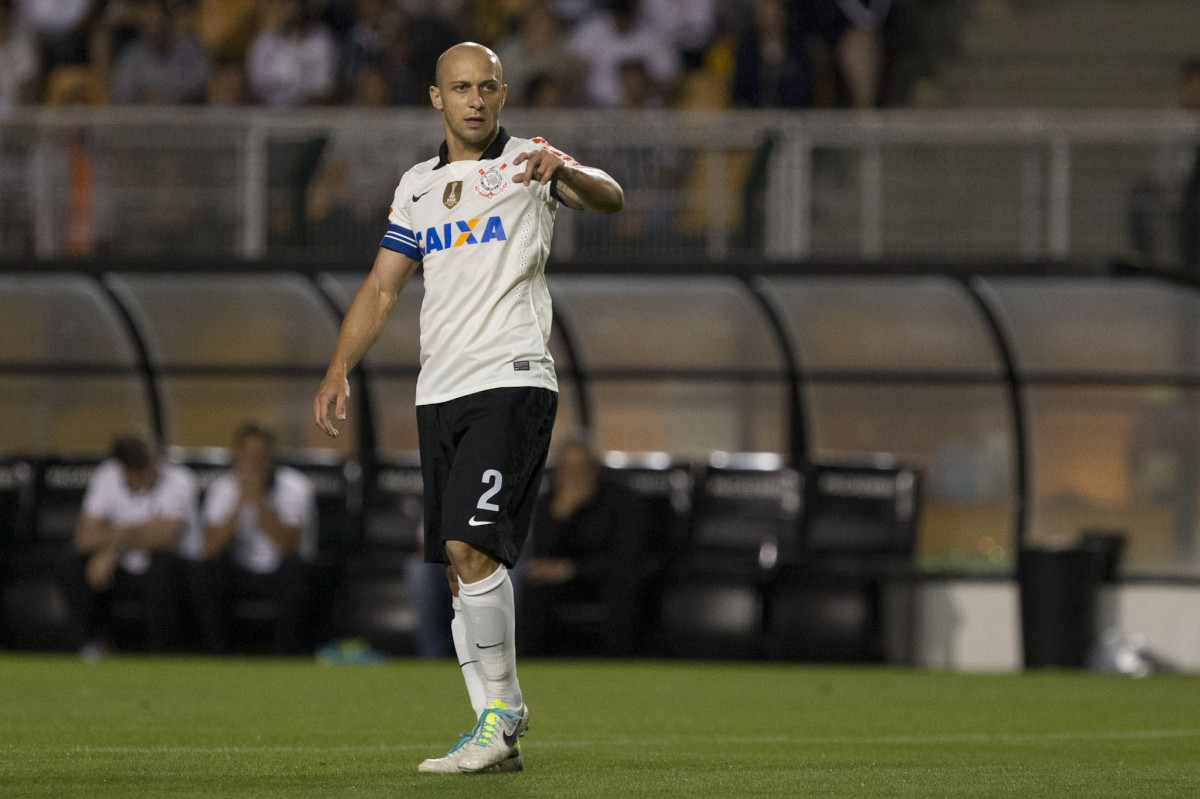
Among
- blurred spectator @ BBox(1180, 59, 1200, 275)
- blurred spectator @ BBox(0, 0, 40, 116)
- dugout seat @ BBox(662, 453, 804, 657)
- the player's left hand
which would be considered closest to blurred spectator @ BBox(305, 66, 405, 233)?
dugout seat @ BBox(662, 453, 804, 657)

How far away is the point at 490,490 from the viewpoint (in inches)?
250

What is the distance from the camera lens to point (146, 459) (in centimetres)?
1458

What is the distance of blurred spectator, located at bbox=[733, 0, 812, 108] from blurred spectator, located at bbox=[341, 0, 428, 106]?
8.03ft

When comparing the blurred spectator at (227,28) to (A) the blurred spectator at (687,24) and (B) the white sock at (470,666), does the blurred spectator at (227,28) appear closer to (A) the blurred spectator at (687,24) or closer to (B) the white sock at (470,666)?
(A) the blurred spectator at (687,24)

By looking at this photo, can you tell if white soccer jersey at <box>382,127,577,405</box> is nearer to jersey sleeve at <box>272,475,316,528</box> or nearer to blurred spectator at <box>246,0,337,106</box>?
jersey sleeve at <box>272,475,316,528</box>

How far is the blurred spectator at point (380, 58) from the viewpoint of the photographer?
1697 centimetres

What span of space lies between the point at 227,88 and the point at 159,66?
92 centimetres

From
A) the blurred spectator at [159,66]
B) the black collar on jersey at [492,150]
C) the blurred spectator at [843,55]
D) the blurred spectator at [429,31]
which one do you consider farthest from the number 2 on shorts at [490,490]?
the blurred spectator at [159,66]

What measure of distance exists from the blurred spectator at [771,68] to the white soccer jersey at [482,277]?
9.89 meters

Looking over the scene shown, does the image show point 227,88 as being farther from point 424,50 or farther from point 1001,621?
→ point 1001,621

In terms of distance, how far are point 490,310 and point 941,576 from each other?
871 centimetres

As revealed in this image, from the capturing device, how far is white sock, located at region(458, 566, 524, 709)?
6.48 metres

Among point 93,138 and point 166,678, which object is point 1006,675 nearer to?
point 166,678

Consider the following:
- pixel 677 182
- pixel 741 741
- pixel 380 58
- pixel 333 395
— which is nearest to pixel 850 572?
pixel 677 182
